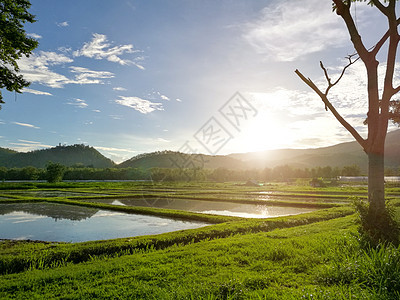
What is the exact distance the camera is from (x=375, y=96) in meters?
8.70

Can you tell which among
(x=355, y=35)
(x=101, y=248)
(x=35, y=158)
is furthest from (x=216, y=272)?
(x=35, y=158)

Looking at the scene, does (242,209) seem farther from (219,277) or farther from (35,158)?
(35,158)

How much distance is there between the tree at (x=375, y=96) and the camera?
839 cm

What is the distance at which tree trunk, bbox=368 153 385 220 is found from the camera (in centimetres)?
835

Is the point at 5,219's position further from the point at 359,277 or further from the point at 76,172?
the point at 76,172

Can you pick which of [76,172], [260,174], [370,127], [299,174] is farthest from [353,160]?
[370,127]

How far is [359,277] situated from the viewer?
194 inches

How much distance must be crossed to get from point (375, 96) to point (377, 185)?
2.84 meters

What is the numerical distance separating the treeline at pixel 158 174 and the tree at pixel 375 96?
66.6 metres

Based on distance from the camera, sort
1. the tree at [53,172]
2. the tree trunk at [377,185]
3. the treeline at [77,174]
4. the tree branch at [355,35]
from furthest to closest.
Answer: the treeline at [77,174], the tree at [53,172], the tree branch at [355,35], the tree trunk at [377,185]

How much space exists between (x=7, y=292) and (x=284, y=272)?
5803 millimetres

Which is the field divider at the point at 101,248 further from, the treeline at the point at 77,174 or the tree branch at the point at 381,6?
the treeline at the point at 77,174

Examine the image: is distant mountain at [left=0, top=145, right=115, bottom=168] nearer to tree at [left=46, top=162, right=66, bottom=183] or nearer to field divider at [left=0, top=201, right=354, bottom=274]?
tree at [left=46, top=162, right=66, bottom=183]

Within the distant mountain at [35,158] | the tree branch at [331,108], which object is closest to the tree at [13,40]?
the tree branch at [331,108]
